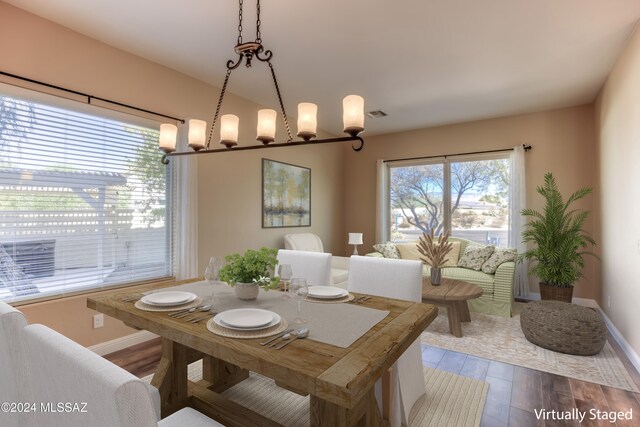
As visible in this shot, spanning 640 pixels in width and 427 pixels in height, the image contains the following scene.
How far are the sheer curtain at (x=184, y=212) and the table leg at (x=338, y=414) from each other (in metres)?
2.35

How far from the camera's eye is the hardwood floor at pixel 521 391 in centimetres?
191

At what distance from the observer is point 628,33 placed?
2621 millimetres

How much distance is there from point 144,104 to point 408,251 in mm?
3917

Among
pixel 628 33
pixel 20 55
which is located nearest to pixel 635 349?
pixel 628 33

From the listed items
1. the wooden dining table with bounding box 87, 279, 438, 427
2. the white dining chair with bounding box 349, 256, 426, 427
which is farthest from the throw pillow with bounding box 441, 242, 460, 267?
the wooden dining table with bounding box 87, 279, 438, 427

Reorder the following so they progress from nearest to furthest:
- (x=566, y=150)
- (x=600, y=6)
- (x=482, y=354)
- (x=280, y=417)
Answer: (x=280, y=417) → (x=600, y=6) → (x=482, y=354) → (x=566, y=150)

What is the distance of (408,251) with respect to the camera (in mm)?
4965

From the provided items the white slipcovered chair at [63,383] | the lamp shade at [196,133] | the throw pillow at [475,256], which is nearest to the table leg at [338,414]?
the white slipcovered chair at [63,383]

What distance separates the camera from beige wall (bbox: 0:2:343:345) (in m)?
2.35

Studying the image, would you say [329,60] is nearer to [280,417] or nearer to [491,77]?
[491,77]

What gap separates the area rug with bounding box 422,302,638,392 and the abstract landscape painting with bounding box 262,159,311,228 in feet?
7.85

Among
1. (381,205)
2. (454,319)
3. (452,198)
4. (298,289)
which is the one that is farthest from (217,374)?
(452,198)

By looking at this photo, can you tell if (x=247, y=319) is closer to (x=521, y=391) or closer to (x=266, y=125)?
(x=266, y=125)

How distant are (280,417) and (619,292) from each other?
337 cm
